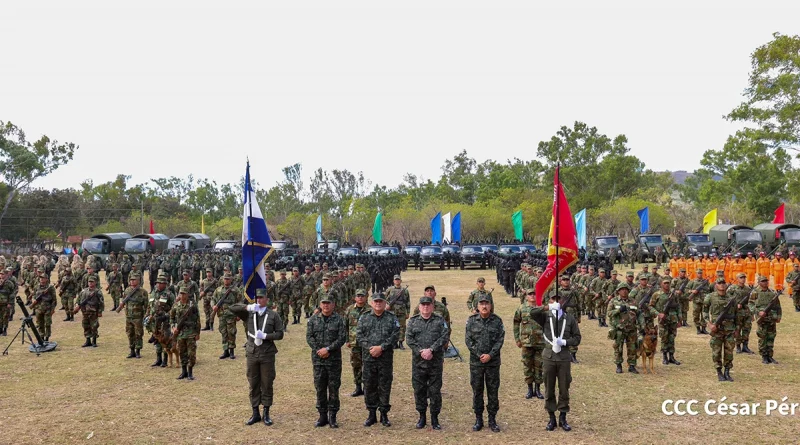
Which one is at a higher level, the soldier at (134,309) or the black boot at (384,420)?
the soldier at (134,309)

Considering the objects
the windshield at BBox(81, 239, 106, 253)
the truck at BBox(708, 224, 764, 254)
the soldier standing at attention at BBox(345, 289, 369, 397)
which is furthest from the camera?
the windshield at BBox(81, 239, 106, 253)

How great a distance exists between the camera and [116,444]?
300 inches

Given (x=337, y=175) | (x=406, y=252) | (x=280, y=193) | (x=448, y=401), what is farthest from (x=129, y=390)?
(x=280, y=193)

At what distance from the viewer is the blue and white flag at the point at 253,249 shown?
909cm

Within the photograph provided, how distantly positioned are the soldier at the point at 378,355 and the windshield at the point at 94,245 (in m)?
32.5

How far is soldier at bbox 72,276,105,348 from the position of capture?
13594 mm

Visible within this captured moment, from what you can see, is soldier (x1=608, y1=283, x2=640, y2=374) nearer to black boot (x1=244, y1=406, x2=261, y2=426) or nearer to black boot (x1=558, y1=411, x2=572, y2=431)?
black boot (x1=558, y1=411, x2=572, y2=431)

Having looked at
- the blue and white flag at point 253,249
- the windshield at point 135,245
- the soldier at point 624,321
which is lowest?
the soldier at point 624,321

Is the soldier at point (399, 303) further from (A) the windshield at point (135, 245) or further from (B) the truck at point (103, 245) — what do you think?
(A) the windshield at point (135, 245)

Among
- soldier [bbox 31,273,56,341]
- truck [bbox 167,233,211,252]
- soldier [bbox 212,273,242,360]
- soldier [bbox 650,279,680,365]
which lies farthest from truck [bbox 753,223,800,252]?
truck [bbox 167,233,211,252]

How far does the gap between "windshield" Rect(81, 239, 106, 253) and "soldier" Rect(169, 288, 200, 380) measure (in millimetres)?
28585

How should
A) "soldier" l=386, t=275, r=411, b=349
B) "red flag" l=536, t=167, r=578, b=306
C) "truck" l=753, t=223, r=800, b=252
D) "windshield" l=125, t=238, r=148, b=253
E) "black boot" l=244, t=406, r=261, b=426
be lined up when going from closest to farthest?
"black boot" l=244, t=406, r=261, b=426 < "red flag" l=536, t=167, r=578, b=306 < "soldier" l=386, t=275, r=411, b=349 < "truck" l=753, t=223, r=800, b=252 < "windshield" l=125, t=238, r=148, b=253

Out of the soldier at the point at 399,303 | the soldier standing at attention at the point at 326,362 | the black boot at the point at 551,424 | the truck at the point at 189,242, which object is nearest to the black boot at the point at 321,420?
the soldier standing at attention at the point at 326,362

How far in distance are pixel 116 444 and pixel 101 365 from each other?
492 cm
